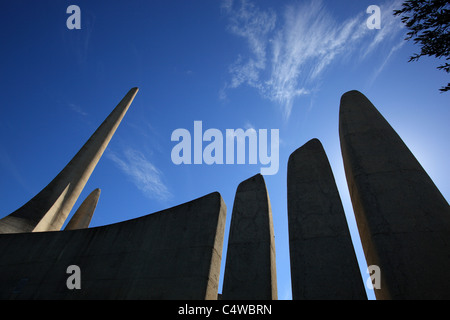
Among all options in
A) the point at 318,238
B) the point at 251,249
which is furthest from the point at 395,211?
the point at 251,249

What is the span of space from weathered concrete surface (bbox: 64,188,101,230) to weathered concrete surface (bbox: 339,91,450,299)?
53.2 feet

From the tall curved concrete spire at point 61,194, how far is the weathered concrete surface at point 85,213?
254 cm

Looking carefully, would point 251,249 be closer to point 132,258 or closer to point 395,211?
point 132,258

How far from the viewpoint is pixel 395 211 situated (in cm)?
531

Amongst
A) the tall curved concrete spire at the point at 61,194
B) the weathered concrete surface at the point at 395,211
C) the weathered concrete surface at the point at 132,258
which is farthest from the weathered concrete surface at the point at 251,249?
the tall curved concrete spire at the point at 61,194

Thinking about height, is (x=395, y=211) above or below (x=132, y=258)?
above

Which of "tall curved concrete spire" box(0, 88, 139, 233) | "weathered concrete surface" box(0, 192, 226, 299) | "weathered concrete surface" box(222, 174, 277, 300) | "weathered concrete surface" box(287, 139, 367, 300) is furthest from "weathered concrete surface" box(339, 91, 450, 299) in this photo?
"tall curved concrete spire" box(0, 88, 139, 233)

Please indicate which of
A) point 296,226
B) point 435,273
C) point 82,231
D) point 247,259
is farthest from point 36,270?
point 435,273

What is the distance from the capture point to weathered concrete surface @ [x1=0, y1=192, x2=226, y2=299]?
5703 millimetres

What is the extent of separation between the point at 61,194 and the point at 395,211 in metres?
15.1

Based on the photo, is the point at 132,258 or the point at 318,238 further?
the point at 132,258

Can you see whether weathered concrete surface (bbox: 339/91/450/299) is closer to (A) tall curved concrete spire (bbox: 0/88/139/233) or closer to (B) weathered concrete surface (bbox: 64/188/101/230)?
(A) tall curved concrete spire (bbox: 0/88/139/233)

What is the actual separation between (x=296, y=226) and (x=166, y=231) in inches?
139
